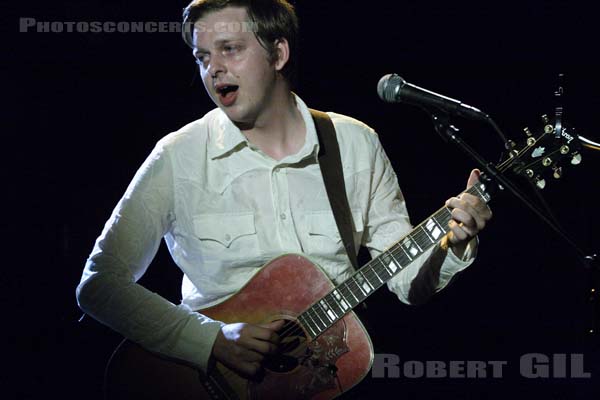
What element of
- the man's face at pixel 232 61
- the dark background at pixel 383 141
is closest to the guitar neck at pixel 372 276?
the man's face at pixel 232 61

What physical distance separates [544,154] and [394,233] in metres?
0.89

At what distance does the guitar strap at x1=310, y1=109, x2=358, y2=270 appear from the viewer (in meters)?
3.07

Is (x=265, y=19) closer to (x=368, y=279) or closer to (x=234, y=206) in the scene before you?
(x=234, y=206)

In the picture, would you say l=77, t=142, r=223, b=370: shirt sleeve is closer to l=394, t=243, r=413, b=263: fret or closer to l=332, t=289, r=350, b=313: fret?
l=332, t=289, r=350, b=313: fret

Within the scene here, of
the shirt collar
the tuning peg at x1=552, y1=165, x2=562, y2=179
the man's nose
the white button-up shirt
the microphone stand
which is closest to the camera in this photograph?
the microphone stand

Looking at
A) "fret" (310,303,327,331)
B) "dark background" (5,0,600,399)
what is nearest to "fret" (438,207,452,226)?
"fret" (310,303,327,331)

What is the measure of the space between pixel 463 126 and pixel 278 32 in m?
1.59

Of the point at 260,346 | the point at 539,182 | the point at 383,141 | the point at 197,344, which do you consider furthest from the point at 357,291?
the point at 383,141

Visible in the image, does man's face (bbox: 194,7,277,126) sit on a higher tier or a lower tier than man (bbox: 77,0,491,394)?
higher

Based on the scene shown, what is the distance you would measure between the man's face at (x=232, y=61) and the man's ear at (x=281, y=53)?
0.10 metres

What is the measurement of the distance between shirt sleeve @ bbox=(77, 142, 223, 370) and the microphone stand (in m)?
1.21

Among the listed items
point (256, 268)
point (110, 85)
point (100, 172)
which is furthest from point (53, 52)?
point (256, 268)

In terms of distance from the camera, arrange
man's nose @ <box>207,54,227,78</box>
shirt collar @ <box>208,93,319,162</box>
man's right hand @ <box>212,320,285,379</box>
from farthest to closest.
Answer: shirt collar @ <box>208,93,319,162</box>, man's nose @ <box>207,54,227,78</box>, man's right hand @ <box>212,320,285,379</box>

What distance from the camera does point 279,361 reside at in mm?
2760
